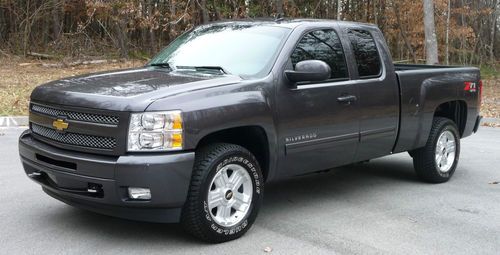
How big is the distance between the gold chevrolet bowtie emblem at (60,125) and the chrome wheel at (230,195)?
1.19 meters

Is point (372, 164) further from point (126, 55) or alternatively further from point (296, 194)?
point (126, 55)

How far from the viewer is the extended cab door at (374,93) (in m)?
5.74

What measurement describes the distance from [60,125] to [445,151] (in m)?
4.72

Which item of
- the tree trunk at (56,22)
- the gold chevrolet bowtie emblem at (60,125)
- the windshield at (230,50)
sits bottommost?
the gold chevrolet bowtie emblem at (60,125)

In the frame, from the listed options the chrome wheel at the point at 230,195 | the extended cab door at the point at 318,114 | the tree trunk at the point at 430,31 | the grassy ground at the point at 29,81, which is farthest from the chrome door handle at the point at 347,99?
the tree trunk at the point at 430,31

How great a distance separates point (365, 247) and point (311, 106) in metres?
1.34

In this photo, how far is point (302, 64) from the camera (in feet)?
16.1

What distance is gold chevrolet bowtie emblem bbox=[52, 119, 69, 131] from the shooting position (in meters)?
4.34

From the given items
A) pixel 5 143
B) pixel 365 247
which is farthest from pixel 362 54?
pixel 5 143

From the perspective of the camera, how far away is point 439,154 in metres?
6.96

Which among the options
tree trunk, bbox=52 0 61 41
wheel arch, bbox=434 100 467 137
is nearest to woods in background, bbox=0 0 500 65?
tree trunk, bbox=52 0 61 41

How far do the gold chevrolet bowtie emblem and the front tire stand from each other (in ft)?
3.34

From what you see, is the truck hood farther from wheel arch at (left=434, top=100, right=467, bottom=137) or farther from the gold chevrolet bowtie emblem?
wheel arch at (left=434, top=100, right=467, bottom=137)

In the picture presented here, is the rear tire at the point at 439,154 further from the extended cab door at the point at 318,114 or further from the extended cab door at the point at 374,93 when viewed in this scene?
the extended cab door at the point at 318,114
